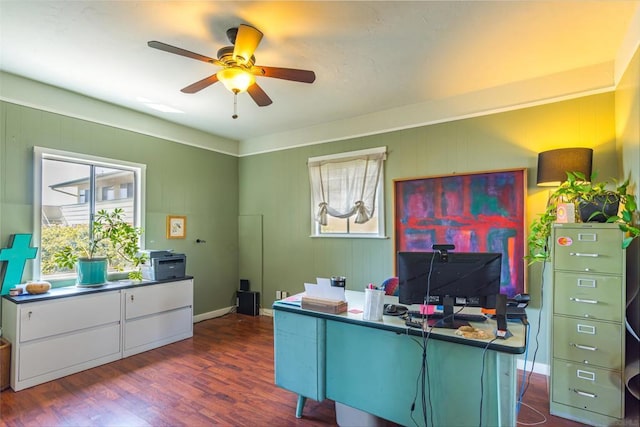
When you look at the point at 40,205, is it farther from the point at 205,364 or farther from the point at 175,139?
the point at 205,364

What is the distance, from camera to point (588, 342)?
2.29 m

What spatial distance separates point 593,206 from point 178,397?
3.43 meters

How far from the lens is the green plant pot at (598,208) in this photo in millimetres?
2289

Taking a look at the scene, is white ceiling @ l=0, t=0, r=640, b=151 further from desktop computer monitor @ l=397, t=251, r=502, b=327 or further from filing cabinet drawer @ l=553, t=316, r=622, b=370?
filing cabinet drawer @ l=553, t=316, r=622, b=370

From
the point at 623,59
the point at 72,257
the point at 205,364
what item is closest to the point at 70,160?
the point at 72,257

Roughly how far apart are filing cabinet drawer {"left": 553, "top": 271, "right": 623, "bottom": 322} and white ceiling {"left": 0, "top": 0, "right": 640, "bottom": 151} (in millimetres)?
1703

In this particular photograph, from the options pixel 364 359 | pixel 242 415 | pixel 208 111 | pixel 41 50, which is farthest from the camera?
pixel 208 111

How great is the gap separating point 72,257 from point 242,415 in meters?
2.35

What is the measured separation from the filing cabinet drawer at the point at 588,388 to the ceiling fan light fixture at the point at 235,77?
3.04 meters

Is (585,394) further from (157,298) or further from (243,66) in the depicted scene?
(157,298)

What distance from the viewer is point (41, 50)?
8.44ft

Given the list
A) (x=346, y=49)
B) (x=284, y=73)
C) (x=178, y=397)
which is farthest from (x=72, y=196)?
(x=346, y=49)

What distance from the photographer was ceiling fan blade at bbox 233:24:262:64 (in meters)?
2.16

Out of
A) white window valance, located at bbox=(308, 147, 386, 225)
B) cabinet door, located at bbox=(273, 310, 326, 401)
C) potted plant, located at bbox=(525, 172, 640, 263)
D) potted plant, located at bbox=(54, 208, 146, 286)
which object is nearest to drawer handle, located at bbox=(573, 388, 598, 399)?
potted plant, located at bbox=(525, 172, 640, 263)
